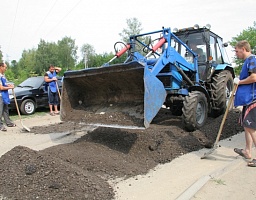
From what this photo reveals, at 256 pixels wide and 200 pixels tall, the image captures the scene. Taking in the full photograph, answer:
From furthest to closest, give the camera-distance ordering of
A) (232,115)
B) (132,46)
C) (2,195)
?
(232,115) → (132,46) → (2,195)

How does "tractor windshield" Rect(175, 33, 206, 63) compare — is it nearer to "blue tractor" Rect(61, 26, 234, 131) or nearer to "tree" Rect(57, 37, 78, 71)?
"blue tractor" Rect(61, 26, 234, 131)

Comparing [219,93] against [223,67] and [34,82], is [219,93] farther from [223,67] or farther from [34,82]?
[34,82]

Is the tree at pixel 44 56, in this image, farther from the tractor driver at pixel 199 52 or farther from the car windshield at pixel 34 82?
the tractor driver at pixel 199 52

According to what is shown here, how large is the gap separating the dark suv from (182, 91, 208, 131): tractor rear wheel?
23.7ft

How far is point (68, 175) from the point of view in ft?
12.7

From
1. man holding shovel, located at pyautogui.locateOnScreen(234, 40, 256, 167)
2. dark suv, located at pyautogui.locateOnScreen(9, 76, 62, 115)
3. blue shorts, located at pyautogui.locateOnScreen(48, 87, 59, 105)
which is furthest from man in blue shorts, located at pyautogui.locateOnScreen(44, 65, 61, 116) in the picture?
man holding shovel, located at pyautogui.locateOnScreen(234, 40, 256, 167)

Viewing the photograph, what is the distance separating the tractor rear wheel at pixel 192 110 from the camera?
20.5ft

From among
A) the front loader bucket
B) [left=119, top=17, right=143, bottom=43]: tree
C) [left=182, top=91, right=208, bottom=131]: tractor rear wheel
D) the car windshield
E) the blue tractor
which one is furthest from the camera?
[left=119, top=17, right=143, bottom=43]: tree

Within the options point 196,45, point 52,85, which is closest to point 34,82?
point 52,85

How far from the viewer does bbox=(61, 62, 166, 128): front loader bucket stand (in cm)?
510

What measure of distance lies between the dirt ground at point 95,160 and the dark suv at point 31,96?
5.80m

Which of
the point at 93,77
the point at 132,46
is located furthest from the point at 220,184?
the point at 132,46

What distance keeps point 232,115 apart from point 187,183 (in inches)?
183

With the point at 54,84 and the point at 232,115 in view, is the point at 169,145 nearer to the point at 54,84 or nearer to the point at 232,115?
the point at 232,115
